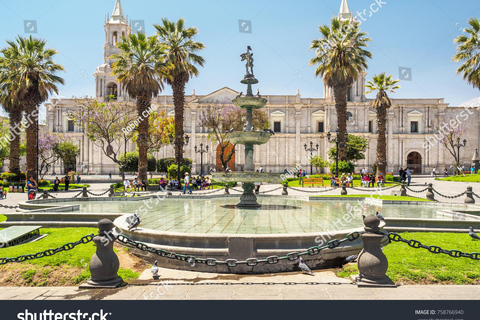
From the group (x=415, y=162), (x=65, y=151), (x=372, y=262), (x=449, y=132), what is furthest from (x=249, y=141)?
(x=415, y=162)

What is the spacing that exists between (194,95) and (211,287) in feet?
149

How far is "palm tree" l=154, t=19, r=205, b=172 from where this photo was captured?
25438 millimetres

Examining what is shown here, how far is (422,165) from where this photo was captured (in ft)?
166

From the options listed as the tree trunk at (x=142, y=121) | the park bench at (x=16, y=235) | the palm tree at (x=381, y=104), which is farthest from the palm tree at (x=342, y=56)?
the park bench at (x=16, y=235)

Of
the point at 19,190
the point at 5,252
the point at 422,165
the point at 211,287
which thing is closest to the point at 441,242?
the point at 211,287

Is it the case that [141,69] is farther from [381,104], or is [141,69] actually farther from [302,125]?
[302,125]

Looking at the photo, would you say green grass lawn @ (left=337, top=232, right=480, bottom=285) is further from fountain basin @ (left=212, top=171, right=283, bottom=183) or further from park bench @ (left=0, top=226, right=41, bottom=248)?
park bench @ (left=0, top=226, right=41, bottom=248)

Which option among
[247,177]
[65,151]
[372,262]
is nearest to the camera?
[372,262]

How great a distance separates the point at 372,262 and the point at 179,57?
76.3ft

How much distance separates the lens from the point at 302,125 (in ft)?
163

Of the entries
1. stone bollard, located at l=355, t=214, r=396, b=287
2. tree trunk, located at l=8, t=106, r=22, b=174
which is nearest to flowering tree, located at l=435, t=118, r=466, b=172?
tree trunk, located at l=8, t=106, r=22, b=174

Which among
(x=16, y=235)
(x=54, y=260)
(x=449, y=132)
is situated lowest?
(x=54, y=260)

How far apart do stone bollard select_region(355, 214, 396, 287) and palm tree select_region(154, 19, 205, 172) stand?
21.0 m

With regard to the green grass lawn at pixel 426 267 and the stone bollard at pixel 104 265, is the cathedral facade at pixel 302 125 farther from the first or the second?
the stone bollard at pixel 104 265
